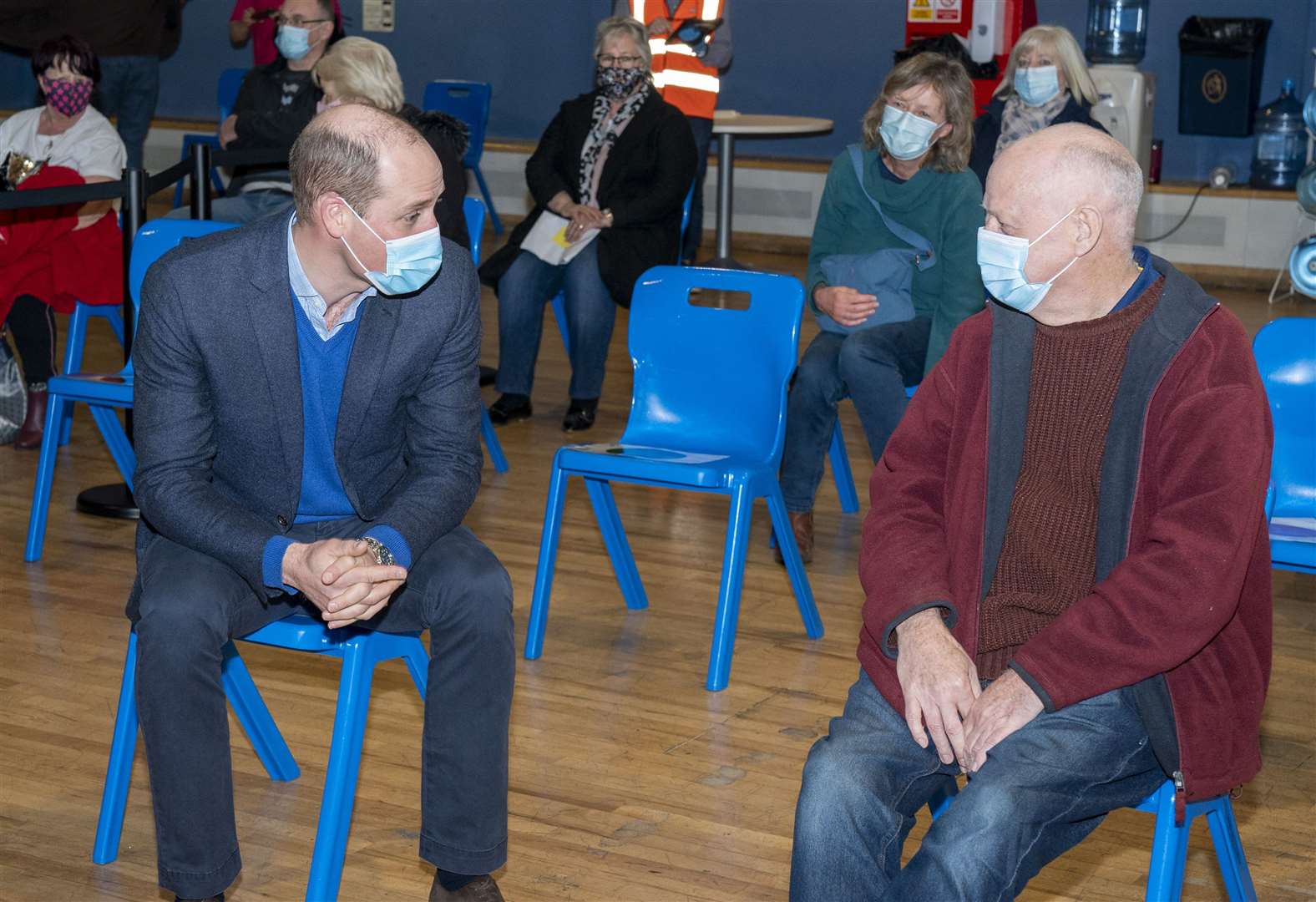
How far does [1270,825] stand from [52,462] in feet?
9.70

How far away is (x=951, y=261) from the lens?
3828mm

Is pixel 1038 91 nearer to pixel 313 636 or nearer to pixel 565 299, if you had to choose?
pixel 565 299

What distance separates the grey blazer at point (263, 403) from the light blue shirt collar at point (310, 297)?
0.06 ft

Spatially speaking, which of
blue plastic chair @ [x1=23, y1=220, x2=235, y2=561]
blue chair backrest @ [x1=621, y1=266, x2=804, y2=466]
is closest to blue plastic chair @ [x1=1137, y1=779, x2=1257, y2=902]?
blue chair backrest @ [x1=621, y1=266, x2=804, y2=466]

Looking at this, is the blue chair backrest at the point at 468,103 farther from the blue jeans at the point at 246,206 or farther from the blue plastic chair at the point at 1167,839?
the blue plastic chair at the point at 1167,839

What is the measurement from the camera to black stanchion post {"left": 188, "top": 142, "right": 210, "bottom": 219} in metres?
4.36

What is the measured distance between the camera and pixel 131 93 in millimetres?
9344

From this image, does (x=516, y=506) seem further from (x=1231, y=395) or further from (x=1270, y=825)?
(x=1231, y=395)

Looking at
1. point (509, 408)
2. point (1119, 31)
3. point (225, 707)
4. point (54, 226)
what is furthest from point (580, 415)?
point (1119, 31)

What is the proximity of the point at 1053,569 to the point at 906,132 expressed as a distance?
6.56 feet

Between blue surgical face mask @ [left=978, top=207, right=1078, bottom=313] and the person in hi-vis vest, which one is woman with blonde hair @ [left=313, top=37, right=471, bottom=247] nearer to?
the person in hi-vis vest

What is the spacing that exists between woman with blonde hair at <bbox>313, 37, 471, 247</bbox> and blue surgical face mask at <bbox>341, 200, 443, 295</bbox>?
2211mm

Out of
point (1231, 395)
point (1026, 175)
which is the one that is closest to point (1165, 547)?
point (1231, 395)

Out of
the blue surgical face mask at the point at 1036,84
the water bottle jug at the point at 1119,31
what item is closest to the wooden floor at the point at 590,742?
the blue surgical face mask at the point at 1036,84
